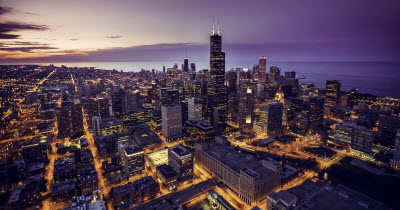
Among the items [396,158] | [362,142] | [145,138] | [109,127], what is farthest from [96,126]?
[396,158]

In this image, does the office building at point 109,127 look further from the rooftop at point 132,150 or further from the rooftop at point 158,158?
the rooftop at point 132,150

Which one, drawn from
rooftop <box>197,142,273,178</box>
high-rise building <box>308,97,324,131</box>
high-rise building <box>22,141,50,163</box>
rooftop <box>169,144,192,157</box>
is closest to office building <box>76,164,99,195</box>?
high-rise building <box>22,141,50,163</box>

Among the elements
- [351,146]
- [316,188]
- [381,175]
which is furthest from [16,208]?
[351,146]

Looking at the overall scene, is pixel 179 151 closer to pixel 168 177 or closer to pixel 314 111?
pixel 168 177

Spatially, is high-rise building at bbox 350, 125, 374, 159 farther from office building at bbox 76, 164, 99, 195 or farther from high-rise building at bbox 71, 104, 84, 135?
high-rise building at bbox 71, 104, 84, 135

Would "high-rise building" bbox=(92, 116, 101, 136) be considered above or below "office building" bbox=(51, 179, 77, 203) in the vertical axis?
above

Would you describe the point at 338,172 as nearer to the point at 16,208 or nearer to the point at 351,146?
the point at 351,146
